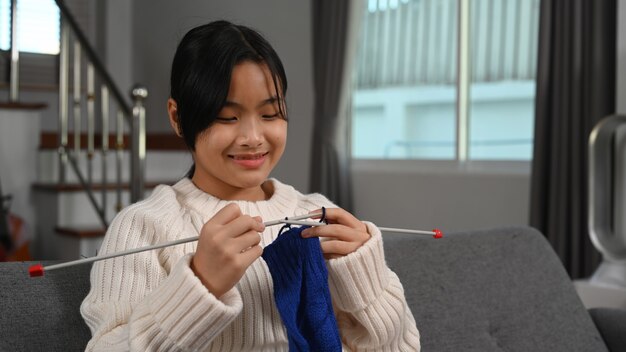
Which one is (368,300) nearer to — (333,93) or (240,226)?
(240,226)

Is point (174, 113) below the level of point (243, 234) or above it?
above

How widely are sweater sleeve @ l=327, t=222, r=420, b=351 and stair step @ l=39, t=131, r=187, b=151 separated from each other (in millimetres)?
3822

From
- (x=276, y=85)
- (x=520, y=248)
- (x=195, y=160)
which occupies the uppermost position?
(x=276, y=85)

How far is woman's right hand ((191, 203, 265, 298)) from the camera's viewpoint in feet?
3.20

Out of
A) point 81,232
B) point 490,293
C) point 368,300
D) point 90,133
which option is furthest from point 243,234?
point 90,133

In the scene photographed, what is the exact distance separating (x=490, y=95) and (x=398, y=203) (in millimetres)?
850

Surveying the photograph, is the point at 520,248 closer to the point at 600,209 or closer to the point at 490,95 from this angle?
the point at 600,209

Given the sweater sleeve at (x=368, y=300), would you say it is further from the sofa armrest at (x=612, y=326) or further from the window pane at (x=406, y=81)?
the window pane at (x=406, y=81)

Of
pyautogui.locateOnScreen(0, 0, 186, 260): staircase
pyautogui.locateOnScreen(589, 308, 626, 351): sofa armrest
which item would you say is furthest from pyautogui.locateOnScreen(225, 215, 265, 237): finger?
pyautogui.locateOnScreen(0, 0, 186, 260): staircase

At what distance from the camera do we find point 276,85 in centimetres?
116

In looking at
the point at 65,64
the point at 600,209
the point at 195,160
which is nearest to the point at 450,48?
the point at 600,209

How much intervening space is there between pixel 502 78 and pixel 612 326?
2.53 m

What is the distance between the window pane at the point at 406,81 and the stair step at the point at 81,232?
5.43ft

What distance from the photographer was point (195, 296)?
0.99 m
